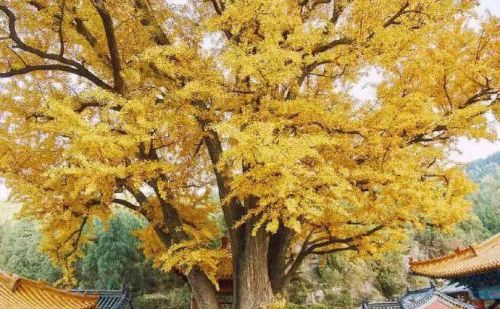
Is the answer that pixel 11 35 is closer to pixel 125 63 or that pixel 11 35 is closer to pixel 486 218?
pixel 125 63

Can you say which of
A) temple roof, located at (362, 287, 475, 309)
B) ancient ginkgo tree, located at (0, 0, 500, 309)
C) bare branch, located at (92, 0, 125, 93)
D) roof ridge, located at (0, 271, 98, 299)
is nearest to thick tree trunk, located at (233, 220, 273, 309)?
ancient ginkgo tree, located at (0, 0, 500, 309)

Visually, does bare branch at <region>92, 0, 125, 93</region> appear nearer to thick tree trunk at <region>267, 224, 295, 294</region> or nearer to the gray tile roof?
thick tree trunk at <region>267, 224, 295, 294</region>

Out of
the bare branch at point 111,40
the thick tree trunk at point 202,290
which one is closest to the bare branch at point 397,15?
the bare branch at point 111,40

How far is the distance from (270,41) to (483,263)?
5548mm

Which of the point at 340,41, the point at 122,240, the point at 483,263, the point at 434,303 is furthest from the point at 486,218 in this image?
the point at 340,41

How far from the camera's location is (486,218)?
4131 cm

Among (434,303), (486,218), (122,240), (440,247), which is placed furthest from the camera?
(486,218)

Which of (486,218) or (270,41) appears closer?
(270,41)

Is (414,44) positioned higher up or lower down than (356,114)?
higher up

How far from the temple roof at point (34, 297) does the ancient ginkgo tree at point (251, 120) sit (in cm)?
80

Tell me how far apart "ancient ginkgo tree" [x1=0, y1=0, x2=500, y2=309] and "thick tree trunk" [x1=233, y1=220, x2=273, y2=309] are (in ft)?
0.09

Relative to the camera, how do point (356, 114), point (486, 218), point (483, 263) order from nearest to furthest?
1. point (356, 114)
2. point (483, 263)
3. point (486, 218)

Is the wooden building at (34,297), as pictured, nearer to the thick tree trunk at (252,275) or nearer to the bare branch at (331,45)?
the thick tree trunk at (252,275)

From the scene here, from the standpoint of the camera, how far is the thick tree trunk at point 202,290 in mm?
6832
